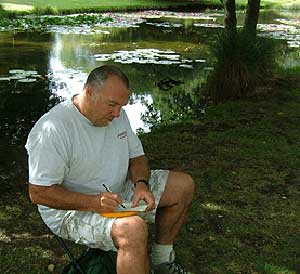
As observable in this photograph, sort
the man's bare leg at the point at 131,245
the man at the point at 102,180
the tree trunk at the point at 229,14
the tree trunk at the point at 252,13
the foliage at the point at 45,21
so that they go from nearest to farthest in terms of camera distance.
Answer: the man's bare leg at the point at 131,245 → the man at the point at 102,180 → the tree trunk at the point at 229,14 → the tree trunk at the point at 252,13 → the foliage at the point at 45,21

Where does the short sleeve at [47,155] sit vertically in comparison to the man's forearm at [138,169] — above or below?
above

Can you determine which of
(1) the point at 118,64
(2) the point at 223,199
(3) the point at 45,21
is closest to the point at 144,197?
(2) the point at 223,199

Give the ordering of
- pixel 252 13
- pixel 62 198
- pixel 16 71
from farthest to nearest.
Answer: pixel 16 71 < pixel 252 13 < pixel 62 198

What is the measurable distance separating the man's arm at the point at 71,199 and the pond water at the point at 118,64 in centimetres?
402

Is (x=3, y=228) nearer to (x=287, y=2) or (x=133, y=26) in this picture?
(x=133, y=26)

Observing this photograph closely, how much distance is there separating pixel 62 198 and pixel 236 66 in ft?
20.3

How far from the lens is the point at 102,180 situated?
2.86 metres

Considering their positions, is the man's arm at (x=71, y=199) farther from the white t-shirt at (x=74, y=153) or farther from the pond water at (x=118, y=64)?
the pond water at (x=118, y=64)

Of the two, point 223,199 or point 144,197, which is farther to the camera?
point 223,199

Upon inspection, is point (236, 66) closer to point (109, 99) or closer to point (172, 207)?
point (172, 207)

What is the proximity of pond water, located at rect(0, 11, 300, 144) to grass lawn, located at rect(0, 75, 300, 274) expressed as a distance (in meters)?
1.17

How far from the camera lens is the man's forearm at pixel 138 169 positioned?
3033 mm

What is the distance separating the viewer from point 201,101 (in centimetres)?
866

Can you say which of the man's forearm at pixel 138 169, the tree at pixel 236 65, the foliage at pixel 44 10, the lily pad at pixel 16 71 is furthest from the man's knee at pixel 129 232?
the foliage at pixel 44 10
